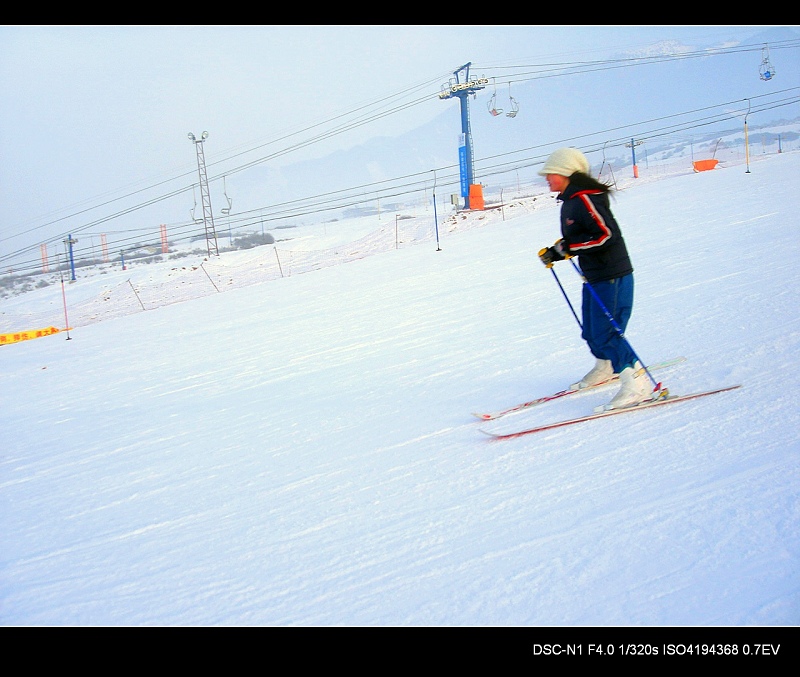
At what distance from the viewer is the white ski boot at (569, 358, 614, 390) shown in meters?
4.79

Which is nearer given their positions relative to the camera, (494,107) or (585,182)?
(585,182)

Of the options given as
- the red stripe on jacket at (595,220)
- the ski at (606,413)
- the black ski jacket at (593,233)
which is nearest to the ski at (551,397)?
the ski at (606,413)

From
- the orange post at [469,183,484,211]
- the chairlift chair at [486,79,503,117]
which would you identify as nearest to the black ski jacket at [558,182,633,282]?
the orange post at [469,183,484,211]

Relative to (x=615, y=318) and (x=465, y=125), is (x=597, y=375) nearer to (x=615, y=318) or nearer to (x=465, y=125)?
(x=615, y=318)

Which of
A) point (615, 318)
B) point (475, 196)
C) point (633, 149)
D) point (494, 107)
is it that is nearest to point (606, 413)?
point (615, 318)

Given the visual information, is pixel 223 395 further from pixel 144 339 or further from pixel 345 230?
pixel 345 230

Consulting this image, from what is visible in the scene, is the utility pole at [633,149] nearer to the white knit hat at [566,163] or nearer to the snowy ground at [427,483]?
the snowy ground at [427,483]

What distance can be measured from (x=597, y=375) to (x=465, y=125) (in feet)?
133

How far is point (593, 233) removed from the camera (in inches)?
163

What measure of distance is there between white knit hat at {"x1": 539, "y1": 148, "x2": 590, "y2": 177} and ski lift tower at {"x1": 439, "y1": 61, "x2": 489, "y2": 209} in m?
29.2

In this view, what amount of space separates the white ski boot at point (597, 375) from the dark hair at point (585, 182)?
118 cm

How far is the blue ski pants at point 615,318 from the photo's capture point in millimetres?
4309
